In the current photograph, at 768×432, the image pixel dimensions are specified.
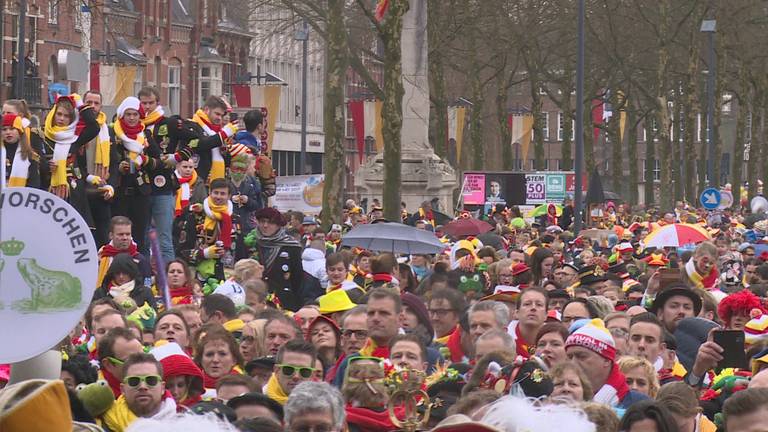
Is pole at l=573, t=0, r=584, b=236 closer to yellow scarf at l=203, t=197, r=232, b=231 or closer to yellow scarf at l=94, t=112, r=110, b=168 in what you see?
yellow scarf at l=203, t=197, r=232, b=231

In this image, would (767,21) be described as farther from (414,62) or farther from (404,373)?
(404,373)

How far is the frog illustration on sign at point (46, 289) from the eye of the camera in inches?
219

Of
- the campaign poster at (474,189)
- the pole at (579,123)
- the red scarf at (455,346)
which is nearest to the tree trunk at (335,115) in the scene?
the pole at (579,123)

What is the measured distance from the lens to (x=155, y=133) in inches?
691

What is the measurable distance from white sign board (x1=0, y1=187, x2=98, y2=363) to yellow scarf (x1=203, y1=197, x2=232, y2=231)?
458 inches

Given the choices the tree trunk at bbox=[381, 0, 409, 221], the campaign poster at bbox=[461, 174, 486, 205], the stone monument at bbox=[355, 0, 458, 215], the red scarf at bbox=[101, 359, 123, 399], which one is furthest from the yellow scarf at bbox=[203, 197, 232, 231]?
the campaign poster at bbox=[461, 174, 486, 205]

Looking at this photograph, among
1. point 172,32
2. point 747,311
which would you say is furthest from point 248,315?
point 172,32

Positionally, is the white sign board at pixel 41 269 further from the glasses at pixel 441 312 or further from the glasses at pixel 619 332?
the glasses at pixel 441 312

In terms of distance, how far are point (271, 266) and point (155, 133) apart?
1.66m

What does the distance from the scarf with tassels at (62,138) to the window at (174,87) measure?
62.2m

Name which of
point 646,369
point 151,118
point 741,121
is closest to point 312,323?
point 646,369

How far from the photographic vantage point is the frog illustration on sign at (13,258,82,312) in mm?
5570

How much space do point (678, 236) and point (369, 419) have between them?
13741 millimetres

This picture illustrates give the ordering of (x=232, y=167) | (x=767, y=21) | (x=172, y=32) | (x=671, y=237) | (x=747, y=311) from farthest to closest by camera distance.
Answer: (x=172, y=32)
(x=767, y=21)
(x=671, y=237)
(x=232, y=167)
(x=747, y=311)
